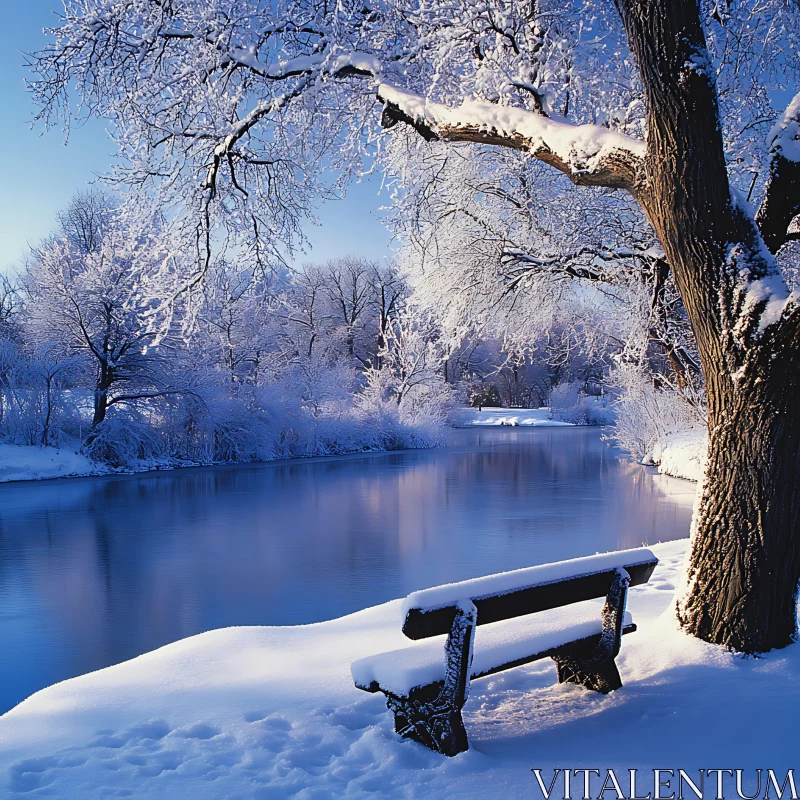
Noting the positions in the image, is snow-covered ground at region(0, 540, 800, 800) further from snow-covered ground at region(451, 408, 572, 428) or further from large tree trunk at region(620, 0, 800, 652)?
snow-covered ground at region(451, 408, 572, 428)

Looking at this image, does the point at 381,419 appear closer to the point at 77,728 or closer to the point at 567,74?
the point at 567,74

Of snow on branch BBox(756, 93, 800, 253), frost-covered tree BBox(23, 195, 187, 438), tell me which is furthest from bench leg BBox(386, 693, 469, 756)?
frost-covered tree BBox(23, 195, 187, 438)

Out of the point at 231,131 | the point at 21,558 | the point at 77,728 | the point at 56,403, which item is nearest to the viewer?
the point at 77,728

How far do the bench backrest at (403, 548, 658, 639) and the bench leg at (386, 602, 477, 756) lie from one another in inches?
2.2

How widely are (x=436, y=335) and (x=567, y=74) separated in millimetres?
31601

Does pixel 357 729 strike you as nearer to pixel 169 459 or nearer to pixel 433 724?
pixel 433 724

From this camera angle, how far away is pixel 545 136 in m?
4.15

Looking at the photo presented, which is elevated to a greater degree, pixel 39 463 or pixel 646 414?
pixel 646 414

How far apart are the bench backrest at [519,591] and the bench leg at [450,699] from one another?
6 centimetres

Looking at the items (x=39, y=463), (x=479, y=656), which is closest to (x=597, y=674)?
(x=479, y=656)

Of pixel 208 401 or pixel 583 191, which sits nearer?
pixel 583 191

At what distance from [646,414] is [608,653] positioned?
18.3m

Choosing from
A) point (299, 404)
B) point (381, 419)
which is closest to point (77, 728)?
point (299, 404)

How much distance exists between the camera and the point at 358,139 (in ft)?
21.8
